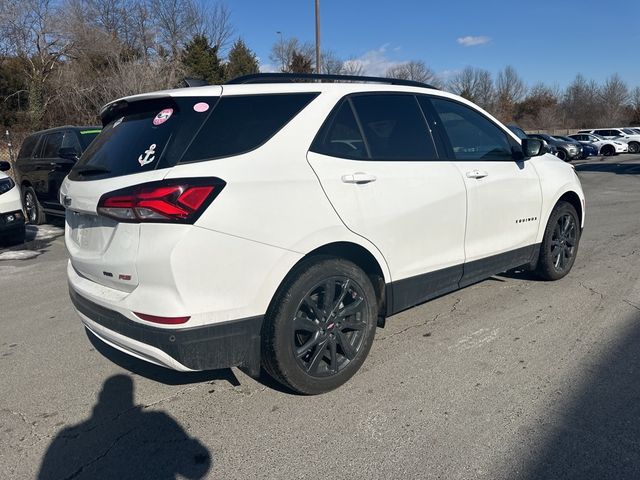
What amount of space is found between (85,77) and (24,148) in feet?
53.1

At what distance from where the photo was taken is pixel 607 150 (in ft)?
111

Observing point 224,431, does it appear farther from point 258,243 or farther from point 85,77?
point 85,77

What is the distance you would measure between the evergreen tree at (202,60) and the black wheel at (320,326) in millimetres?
32115

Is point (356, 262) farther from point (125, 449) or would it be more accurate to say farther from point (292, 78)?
point (125, 449)

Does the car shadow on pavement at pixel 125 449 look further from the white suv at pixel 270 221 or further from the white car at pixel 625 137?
the white car at pixel 625 137

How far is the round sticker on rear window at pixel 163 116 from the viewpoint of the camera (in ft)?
8.87

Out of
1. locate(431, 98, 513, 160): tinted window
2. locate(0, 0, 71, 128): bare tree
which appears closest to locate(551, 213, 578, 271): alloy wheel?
locate(431, 98, 513, 160): tinted window

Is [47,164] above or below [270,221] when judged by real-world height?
above

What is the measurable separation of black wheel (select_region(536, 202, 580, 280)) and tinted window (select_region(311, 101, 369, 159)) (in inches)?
101

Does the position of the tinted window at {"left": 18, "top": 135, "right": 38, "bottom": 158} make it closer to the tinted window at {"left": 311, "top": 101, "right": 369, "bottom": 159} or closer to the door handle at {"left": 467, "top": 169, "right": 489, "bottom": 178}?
the tinted window at {"left": 311, "top": 101, "right": 369, "bottom": 159}

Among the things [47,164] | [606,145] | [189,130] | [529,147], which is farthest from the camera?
[606,145]

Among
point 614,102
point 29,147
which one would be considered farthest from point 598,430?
point 614,102

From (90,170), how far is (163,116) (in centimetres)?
60

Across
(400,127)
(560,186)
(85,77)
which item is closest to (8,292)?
(400,127)
